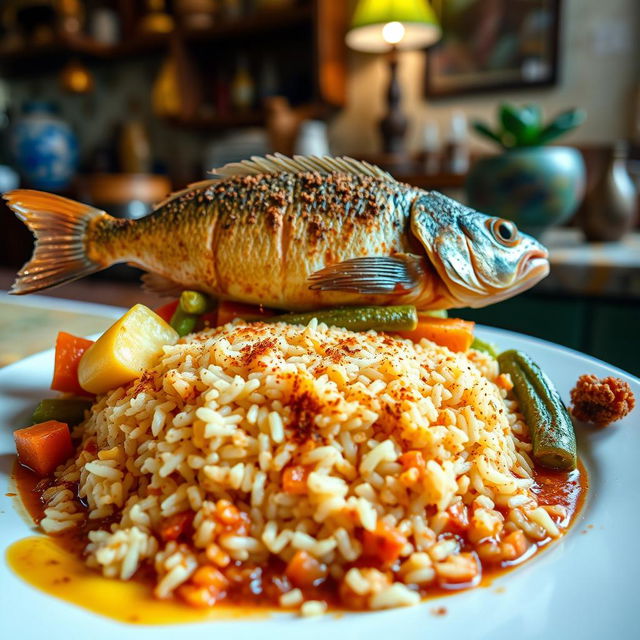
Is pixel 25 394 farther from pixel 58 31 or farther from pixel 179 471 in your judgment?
pixel 58 31

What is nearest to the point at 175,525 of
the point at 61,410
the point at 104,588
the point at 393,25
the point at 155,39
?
the point at 104,588

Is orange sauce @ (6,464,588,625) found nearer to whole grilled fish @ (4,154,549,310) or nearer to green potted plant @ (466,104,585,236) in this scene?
whole grilled fish @ (4,154,549,310)

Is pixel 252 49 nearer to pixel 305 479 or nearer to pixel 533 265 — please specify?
pixel 533 265

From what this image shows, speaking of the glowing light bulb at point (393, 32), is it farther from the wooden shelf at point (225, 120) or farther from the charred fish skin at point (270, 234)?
the charred fish skin at point (270, 234)

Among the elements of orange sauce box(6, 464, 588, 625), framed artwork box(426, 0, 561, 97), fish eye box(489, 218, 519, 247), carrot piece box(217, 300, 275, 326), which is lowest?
orange sauce box(6, 464, 588, 625)

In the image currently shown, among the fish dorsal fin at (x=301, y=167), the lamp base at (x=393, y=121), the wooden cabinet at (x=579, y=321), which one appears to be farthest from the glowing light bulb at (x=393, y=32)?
the fish dorsal fin at (x=301, y=167)

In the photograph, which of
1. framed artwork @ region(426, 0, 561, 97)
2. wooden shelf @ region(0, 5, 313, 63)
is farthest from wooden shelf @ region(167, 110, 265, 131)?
framed artwork @ region(426, 0, 561, 97)

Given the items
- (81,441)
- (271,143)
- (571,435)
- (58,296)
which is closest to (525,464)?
(571,435)
